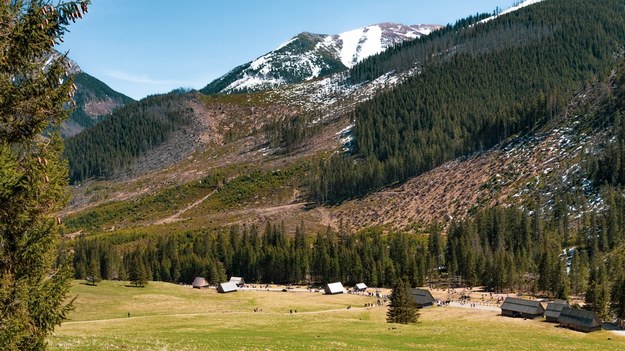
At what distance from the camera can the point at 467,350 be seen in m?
45.9

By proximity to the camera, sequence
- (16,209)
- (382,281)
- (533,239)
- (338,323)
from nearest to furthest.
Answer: (16,209), (338,323), (382,281), (533,239)

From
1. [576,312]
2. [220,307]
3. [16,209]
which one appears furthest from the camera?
[220,307]

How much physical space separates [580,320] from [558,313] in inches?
395

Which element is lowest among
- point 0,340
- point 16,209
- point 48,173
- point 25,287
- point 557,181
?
point 0,340

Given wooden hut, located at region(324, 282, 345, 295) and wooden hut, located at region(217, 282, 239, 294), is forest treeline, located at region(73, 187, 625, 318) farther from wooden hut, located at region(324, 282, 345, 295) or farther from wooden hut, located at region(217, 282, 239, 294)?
wooden hut, located at region(217, 282, 239, 294)

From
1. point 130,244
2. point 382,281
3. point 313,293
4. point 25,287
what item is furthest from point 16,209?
point 130,244

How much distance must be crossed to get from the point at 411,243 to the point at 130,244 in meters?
114

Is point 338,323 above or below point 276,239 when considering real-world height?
below

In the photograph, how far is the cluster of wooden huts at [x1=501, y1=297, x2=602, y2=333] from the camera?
73.8 meters

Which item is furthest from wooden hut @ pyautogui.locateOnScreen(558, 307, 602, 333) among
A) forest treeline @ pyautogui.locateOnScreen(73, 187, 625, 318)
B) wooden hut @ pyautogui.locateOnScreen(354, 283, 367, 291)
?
wooden hut @ pyautogui.locateOnScreen(354, 283, 367, 291)

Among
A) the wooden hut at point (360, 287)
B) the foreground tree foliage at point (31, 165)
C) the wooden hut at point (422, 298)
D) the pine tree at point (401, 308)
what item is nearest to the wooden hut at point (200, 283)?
the wooden hut at point (360, 287)

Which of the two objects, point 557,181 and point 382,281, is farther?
point 557,181

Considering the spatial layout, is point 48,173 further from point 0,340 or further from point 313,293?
point 313,293

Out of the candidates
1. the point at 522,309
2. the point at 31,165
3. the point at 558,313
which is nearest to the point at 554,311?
the point at 558,313
